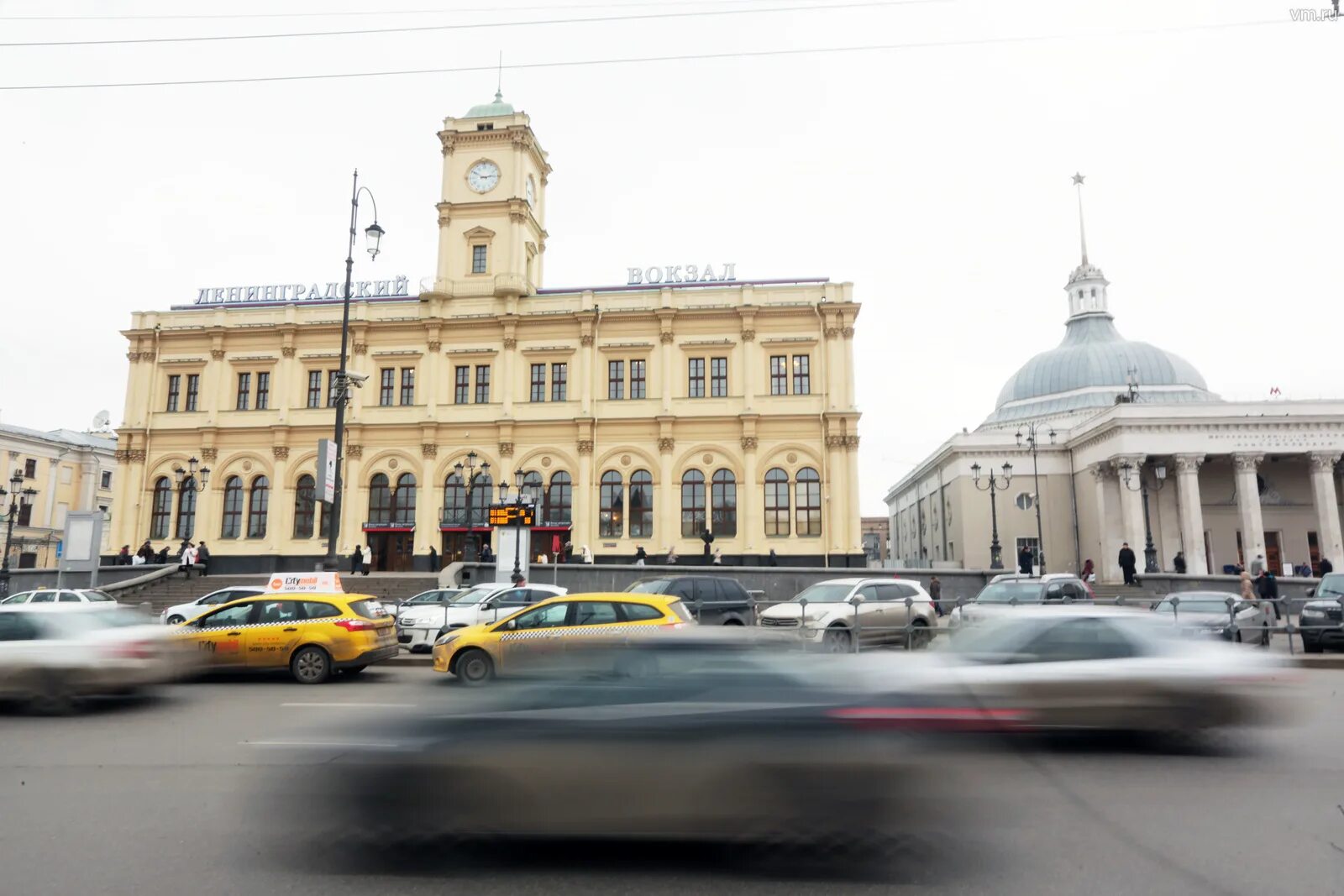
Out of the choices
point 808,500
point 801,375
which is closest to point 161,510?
point 808,500

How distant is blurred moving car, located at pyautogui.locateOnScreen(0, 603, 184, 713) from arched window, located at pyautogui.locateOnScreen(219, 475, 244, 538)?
33.6 meters

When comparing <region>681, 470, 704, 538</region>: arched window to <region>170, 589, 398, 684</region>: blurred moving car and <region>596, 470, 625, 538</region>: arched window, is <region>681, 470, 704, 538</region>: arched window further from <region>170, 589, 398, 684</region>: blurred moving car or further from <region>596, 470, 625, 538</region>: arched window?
<region>170, 589, 398, 684</region>: blurred moving car

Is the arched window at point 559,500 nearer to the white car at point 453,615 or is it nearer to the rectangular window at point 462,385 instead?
the rectangular window at point 462,385

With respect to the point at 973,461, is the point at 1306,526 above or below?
below

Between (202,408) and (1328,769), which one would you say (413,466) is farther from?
(1328,769)

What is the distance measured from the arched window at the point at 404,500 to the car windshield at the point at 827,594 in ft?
89.4

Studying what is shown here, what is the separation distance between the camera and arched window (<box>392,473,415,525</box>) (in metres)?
40.4

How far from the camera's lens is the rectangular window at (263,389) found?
140ft

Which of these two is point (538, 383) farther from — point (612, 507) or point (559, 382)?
point (612, 507)

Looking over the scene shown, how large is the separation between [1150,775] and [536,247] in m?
43.8

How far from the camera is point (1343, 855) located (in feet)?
16.5

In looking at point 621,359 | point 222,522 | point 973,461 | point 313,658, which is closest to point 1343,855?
point 313,658

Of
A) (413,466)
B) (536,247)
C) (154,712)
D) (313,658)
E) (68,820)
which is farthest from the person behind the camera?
(536,247)

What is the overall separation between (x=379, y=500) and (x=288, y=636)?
29151 millimetres
